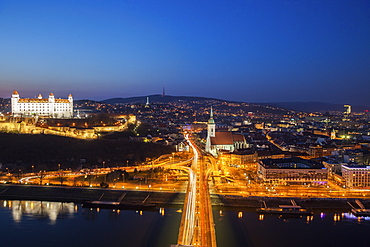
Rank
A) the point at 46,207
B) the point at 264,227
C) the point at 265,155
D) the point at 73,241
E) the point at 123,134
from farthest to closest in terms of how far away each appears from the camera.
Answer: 1. the point at 123,134
2. the point at 265,155
3. the point at 46,207
4. the point at 264,227
5. the point at 73,241

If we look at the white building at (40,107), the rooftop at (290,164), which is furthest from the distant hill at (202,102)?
the rooftop at (290,164)

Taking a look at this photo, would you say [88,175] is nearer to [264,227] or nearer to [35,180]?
[35,180]

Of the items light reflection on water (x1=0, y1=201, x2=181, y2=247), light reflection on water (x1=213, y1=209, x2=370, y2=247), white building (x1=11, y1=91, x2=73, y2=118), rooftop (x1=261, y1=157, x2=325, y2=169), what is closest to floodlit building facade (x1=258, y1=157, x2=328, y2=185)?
rooftop (x1=261, y1=157, x2=325, y2=169)

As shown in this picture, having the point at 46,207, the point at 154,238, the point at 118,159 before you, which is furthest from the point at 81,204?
the point at 118,159

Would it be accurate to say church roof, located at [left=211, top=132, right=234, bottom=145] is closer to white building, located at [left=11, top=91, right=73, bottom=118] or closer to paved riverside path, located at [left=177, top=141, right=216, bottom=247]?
paved riverside path, located at [left=177, top=141, right=216, bottom=247]

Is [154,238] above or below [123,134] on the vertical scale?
below

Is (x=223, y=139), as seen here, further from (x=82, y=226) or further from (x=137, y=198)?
(x=82, y=226)
